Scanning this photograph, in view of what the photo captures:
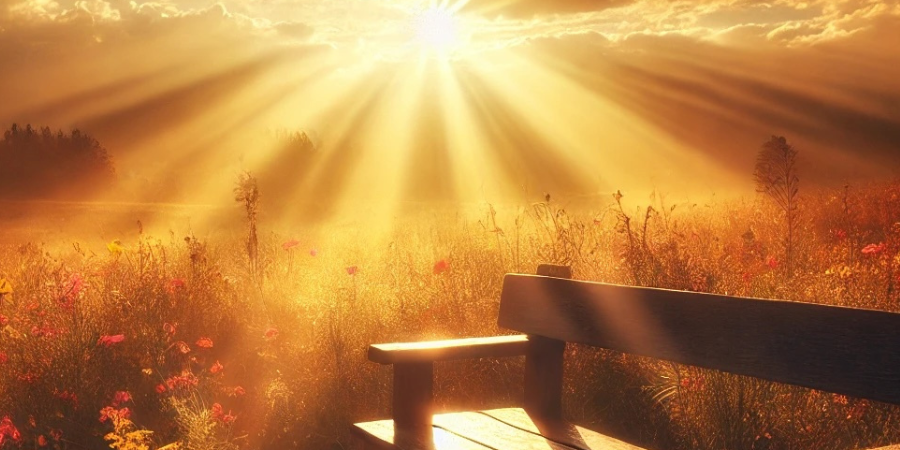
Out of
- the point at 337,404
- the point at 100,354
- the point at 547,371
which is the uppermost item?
the point at 547,371

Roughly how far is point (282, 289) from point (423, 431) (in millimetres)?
3498

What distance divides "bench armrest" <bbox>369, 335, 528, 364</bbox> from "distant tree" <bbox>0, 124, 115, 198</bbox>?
133ft

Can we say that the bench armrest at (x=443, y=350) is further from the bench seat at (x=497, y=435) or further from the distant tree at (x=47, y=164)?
the distant tree at (x=47, y=164)

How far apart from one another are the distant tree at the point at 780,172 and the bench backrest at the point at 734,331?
343 centimetres

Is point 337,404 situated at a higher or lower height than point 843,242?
lower

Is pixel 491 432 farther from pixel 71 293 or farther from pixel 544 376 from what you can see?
pixel 71 293

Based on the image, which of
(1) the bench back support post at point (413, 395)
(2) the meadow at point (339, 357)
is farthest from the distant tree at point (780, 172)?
(1) the bench back support post at point (413, 395)

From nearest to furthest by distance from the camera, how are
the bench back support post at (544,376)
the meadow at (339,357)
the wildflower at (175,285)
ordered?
the bench back support post at (544,376) < the meadow at (339,357) < the wildflower at (175,285)

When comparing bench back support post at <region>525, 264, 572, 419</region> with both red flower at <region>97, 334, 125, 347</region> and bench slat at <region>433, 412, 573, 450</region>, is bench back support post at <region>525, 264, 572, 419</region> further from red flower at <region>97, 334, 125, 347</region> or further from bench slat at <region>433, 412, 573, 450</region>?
red flower at <region>97, 334, 125, 347</region>

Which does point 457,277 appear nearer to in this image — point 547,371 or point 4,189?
point 547,371

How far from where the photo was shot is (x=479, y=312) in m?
5.02

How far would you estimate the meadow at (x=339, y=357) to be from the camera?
12.6ft

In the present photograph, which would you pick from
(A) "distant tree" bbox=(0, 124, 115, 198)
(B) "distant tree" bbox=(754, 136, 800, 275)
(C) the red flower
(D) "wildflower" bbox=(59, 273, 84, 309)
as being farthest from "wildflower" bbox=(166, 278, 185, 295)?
(A) "distant tree" bbox=(0, 124, 115, 198)

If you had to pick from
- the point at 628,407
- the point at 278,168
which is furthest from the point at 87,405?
the point at 278,168
